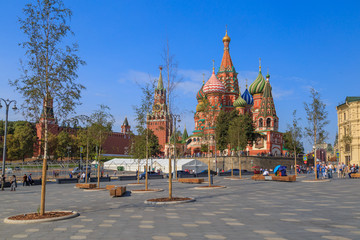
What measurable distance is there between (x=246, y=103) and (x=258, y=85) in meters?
7.54

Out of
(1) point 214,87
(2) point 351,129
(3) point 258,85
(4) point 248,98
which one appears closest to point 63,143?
(1) point 214,87

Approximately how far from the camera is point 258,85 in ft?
297

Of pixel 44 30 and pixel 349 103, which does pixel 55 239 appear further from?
pixel 349 103

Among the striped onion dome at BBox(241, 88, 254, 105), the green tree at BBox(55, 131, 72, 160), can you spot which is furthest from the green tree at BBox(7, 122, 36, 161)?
the striped onion dome at BBox(241, 88, 254, 105)

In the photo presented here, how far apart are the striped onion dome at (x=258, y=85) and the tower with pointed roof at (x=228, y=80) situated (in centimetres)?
527

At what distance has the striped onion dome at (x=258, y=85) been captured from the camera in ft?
295

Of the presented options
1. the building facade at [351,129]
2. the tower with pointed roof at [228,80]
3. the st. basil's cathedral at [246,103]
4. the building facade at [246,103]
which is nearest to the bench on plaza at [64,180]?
the st. basil's cathedral at [246,103]

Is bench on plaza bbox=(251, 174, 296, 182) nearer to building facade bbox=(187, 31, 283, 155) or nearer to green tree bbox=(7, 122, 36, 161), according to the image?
building facade bbox=(187, 31, 283, 155)

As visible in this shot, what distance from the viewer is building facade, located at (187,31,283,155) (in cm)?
7993

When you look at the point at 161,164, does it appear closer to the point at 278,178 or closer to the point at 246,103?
the point at 246,103

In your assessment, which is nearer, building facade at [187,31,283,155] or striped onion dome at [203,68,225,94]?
building facade at [187,31,283,155]

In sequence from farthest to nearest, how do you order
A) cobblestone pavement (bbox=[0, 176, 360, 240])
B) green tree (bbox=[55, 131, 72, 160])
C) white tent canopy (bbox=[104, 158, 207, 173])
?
green tree (bbox=[55, 131, 72, 160])
white tent canopy (bbox=[104, 158, 207, 173])
cobblestone pavement (bbox=[0, 176, 360, 240])

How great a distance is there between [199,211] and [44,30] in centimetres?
928

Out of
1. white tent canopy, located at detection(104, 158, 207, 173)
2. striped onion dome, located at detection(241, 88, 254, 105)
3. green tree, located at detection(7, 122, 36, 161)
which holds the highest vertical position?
striped onion dome, located at detection(241, 88, 254, 105)
